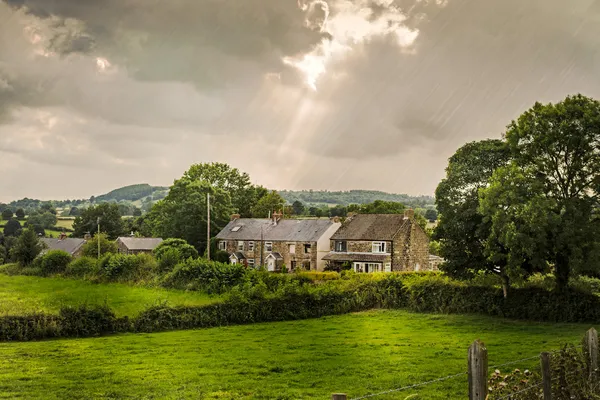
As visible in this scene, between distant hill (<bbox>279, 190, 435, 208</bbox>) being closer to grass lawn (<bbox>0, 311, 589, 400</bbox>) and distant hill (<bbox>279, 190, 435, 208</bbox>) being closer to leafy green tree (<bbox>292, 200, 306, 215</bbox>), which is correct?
leafy green tree (<bbox>292, 200, 306, 215</bbox>)

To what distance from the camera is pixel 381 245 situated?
2217 inches

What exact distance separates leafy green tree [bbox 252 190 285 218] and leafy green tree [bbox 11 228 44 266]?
125 ft

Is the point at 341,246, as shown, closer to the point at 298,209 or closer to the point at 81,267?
the point at 81,267

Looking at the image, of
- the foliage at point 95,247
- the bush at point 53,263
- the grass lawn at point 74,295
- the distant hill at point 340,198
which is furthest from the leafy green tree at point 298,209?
the grass lawn at point 74,295

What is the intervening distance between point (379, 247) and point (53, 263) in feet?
94.3

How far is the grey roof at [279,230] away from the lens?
206 ft

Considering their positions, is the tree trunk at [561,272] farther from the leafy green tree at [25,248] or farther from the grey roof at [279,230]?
the leafy green tree at [25,248]

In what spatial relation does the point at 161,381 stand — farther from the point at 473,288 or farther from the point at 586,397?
the point at 473,288

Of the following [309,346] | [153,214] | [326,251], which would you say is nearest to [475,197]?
[309,346]

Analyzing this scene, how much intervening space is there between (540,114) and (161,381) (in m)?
24.2

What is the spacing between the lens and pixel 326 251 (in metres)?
61.9

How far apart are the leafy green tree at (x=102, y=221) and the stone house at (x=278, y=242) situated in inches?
810

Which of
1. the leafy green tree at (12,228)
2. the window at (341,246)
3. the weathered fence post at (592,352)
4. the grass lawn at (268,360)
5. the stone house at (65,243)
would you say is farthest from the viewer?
the stone house at (65,243)

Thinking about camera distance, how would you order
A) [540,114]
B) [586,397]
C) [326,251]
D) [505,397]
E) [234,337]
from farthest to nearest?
[326,251], [540,114], [234,337], [586,397], [505,397]
